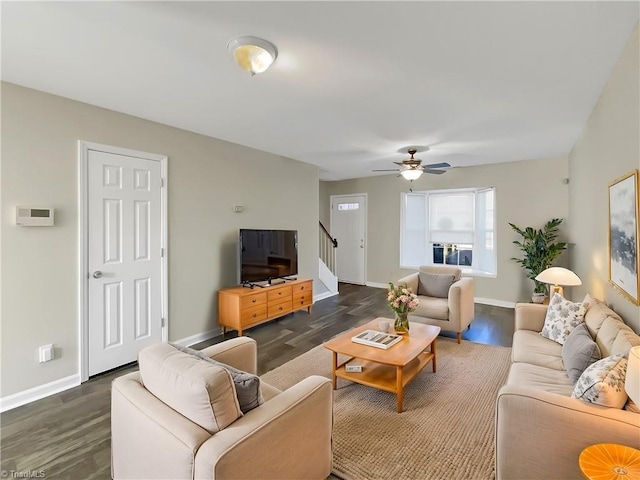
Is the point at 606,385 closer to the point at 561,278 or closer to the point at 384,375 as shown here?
the point at 384,375

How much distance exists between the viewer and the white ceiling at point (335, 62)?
1.71m

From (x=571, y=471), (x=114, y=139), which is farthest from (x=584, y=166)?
(x=114, y=139)

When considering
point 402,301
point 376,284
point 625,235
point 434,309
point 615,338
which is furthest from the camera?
point 376,284

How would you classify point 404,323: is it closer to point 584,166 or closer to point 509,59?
point 509,59

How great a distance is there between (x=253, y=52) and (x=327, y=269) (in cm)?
477

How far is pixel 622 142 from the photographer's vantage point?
7.24ft

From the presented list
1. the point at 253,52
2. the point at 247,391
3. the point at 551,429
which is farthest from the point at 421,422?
the point at 253,52

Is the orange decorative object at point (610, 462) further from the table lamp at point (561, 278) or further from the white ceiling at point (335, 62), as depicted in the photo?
the table lamp at point (561, 278)

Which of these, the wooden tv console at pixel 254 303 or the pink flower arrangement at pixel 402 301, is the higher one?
the pink flower arrangement at pixel 402 301

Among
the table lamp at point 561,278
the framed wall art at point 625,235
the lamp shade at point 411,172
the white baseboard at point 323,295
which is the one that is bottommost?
the white baseboard at point 323,295

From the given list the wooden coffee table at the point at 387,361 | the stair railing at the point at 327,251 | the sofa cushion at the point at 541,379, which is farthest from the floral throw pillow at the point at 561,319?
the stair railing at the point at 327,251

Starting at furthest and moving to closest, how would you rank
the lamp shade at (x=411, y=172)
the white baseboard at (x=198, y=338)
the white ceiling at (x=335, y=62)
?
1. the lamp shade at (x=411, y=172)
2. the white baseboard at (x=198, y=338)
3. the white ceiling at (x=335, y=62)

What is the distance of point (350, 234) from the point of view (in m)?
7.60

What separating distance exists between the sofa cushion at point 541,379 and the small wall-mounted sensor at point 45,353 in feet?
11.8
